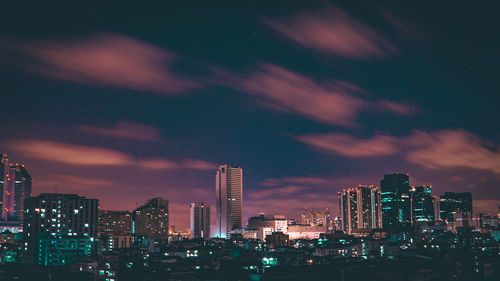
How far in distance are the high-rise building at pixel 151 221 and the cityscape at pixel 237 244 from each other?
268 millimetres

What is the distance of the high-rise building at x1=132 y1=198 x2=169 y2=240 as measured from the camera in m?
139

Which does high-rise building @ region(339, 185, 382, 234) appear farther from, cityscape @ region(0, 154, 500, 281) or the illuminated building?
the illuminated building

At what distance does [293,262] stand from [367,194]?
97.9m

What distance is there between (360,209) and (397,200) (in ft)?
51.2

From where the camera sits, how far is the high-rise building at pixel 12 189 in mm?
150625

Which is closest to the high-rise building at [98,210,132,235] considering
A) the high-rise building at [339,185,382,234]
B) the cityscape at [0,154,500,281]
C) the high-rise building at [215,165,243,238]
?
the cityscape at [0,154,500,281]

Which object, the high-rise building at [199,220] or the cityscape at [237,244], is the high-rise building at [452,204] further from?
the high-rise building at [199,220]

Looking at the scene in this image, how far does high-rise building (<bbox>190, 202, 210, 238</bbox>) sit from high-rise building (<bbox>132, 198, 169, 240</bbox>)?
3388 cm

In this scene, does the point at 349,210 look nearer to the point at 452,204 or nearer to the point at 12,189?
the point at 452,204

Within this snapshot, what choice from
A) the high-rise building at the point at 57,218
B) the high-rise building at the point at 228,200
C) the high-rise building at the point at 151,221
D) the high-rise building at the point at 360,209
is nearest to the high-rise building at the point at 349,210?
the high-rise building at the point at 360,209

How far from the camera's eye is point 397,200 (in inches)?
5945

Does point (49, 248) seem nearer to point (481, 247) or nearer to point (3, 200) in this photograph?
point (481, 247)

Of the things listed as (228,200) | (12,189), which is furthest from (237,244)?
(12,189)

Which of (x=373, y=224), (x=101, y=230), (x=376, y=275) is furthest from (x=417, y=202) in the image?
(x=376, y=275)
